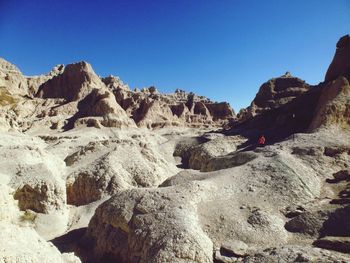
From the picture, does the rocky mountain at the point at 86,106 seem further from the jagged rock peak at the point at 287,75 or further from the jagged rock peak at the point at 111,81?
the jagged rock peak at the point at 287,75

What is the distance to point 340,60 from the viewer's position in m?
45.1

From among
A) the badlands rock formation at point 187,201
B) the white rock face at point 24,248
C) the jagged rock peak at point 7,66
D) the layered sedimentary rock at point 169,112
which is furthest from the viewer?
the jagged rock peak at point 7,66

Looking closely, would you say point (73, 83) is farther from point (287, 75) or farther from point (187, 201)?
point (187, 201)

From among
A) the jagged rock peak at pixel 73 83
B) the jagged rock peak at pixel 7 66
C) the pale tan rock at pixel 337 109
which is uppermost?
the jagged rock peak at pixel 7 66

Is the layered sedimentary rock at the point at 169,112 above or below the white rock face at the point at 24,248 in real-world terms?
above

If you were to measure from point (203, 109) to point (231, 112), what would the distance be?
31.1ft

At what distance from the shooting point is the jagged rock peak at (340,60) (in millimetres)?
43456

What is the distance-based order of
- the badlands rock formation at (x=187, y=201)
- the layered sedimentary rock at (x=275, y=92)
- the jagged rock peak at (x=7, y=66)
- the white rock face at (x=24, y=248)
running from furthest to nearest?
the jagged rock peak at (x=7, y=66) < the layered sedimentary rock at (x=275, y=92) < the badlands rock formation at (x=187, y=201) < the white rock face at (x=24, y=248)

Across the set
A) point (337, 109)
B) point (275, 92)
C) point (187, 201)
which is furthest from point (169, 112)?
point (187, 201)

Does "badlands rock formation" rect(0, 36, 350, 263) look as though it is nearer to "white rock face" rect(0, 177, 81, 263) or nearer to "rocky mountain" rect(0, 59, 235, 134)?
"white rock face" rect(0, 177, 81, 263)

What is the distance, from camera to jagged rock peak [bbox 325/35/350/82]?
4346 cm

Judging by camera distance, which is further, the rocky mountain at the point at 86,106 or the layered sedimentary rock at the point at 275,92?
the rocky mountain at the point at 86,106

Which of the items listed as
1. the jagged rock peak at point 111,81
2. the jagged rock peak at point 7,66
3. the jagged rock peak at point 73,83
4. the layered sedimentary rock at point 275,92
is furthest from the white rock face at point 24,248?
the jagged rock peak at point 7,66

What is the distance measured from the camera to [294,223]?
1617cm
